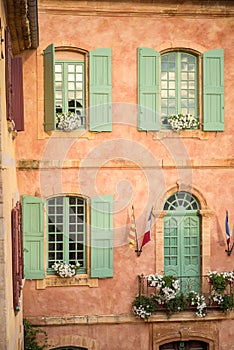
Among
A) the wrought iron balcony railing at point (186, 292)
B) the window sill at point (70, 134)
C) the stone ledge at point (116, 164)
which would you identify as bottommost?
the wrought iron balcony railing at point (186, 292)

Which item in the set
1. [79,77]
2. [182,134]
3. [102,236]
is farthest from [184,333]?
[79,77]

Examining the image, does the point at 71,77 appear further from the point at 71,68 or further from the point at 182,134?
the point at 182,134

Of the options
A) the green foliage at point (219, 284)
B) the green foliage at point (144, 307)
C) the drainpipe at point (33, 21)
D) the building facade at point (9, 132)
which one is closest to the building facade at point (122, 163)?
the green foliage at point (144, 307)

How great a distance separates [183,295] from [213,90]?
4.25 m

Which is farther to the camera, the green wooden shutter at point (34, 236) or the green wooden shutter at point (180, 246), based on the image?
the green wooden shutter at point (180, 246)

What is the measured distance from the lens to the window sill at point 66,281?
14.1m

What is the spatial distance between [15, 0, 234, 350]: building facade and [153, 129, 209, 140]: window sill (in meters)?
0.02

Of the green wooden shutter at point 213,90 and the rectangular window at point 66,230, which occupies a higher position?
the green wooden shutter at point 213,90

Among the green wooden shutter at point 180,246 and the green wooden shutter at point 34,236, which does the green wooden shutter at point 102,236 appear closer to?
the green wooden shutter at point 34,236

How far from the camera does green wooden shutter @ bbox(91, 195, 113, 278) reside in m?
14.2

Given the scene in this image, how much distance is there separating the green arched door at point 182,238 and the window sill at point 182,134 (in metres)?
1.21

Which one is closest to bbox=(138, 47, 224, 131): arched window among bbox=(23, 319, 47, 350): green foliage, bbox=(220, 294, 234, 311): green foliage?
bbox=(220, 294, 234, 311): green foliage

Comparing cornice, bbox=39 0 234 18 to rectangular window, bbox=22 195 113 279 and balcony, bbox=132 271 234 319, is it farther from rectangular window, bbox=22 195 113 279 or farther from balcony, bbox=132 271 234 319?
balcony, bbox=132 271 234 319

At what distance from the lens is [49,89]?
45.4 feet
